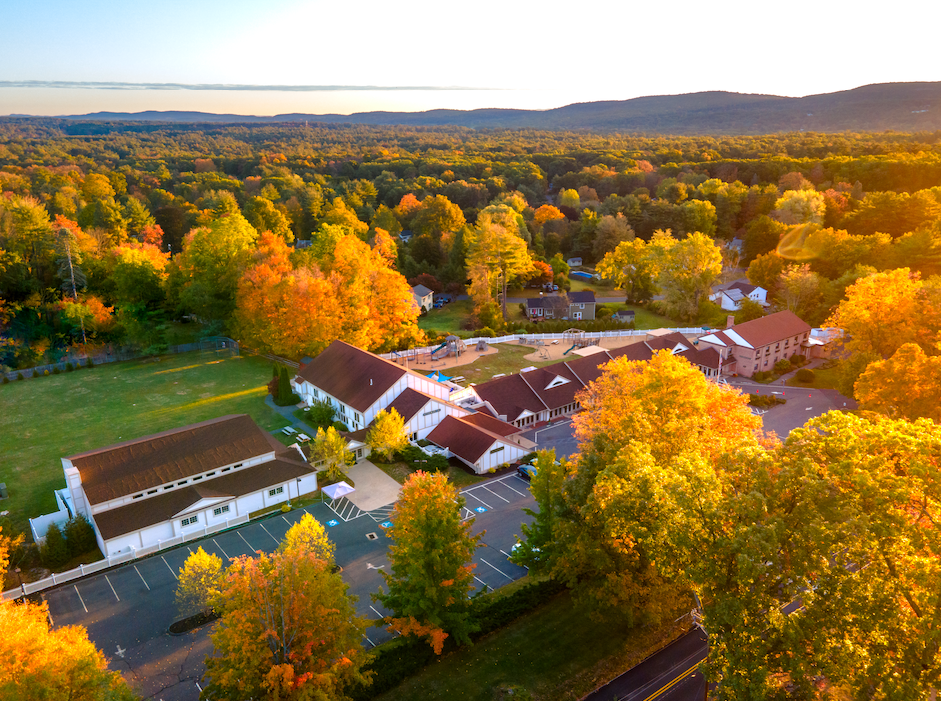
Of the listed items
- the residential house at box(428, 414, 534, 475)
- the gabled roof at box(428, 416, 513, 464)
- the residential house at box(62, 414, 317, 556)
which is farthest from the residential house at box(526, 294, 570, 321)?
the residential house at box(62, 414, 317, 556)

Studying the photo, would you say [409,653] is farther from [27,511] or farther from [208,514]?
[27,511]

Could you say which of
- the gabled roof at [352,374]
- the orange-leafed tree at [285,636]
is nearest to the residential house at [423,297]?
the gabled roof at [352,374]

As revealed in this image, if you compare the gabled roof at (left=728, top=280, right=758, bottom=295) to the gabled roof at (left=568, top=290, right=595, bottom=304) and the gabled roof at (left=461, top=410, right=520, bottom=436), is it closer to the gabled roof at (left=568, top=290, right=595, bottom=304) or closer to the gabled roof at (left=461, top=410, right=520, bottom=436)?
the gabled roof at (left=568, top=290, right=595, bottom=304)

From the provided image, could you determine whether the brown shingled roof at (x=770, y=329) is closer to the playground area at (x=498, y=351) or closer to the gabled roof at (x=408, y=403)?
the playground area at (x=498, y=351)

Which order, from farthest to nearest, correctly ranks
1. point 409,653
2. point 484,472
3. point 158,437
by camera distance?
point 484,472, point 158,437, point 409,653

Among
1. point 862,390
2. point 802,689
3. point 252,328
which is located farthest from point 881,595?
point 252,328

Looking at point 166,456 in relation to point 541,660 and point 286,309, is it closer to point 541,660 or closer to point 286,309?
point 286,309
